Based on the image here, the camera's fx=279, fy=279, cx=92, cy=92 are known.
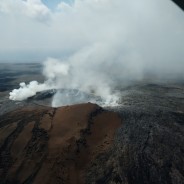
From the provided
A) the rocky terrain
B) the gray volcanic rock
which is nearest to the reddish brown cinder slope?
the rocky terrain

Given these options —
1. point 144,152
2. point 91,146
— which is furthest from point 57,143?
point 144,152

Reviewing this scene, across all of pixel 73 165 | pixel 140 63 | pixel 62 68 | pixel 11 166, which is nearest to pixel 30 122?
pixel 11 166

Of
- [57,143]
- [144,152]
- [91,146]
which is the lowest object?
[144,152]

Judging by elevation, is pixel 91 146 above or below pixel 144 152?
above

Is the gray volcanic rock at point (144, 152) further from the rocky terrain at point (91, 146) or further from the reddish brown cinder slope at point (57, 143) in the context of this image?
the reddish brown cinder slope at point (57, 143)

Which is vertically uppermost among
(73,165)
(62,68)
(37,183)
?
(62,68)

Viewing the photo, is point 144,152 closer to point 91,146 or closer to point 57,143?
→ point 91,146

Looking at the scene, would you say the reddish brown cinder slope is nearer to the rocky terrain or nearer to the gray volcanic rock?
the rocky terrain

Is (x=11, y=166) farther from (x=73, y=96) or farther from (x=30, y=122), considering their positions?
(x=73, y=96)

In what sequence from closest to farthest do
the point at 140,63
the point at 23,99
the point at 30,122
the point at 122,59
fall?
the point at 30,122 < the point at 23,99 < the point at 140,63 < the point at 122,59
